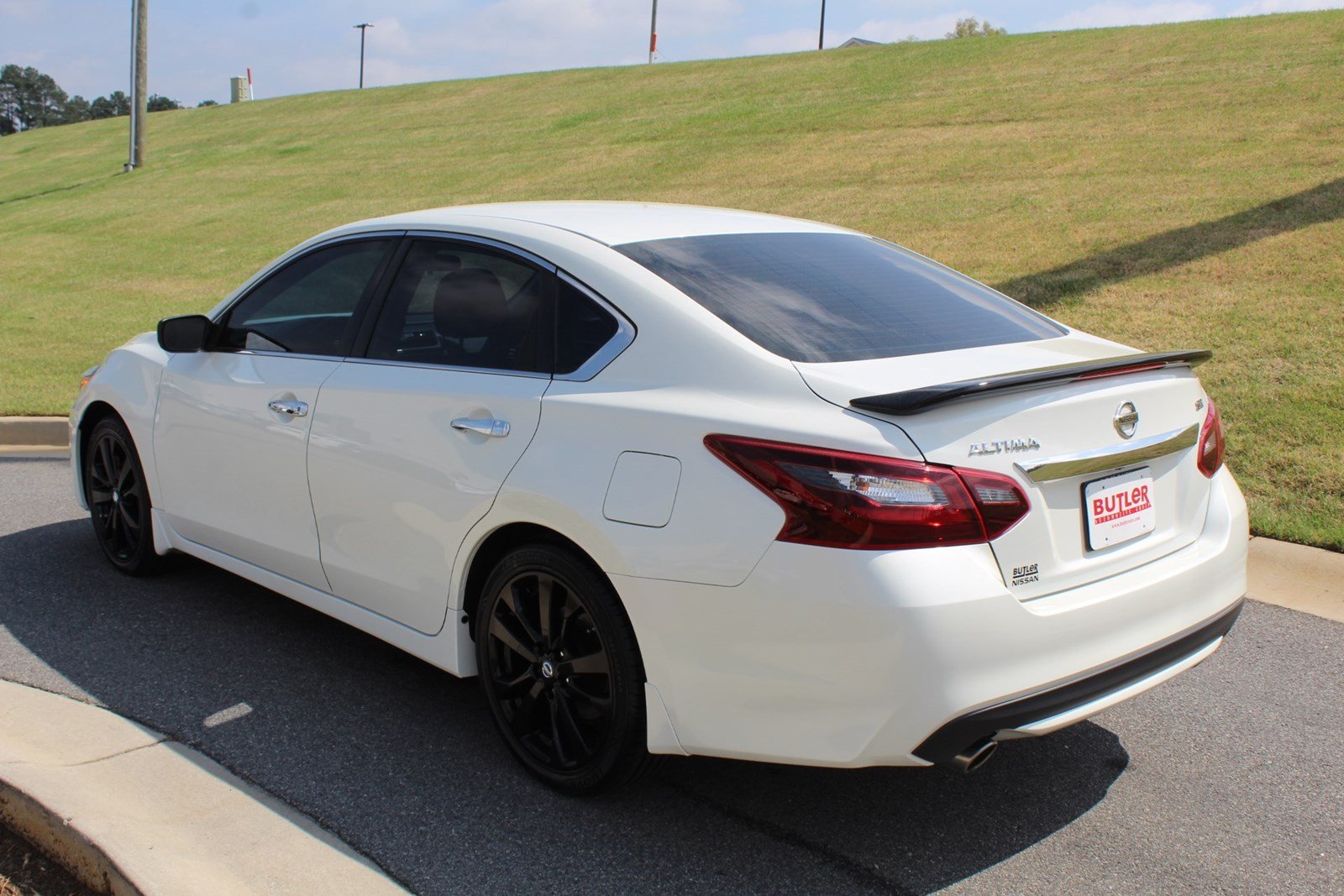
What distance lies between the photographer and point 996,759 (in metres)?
3.64

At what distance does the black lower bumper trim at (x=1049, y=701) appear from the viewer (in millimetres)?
2668

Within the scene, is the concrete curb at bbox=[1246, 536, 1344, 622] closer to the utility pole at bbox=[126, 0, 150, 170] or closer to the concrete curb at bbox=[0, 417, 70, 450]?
the concrete curb at bbox=[0, 417, 70, 450]

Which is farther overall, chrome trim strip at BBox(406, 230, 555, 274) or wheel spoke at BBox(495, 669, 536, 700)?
chrome trim strip at BBox(406, 230, 555, 274)

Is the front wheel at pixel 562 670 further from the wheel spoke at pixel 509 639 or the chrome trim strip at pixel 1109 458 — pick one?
the chrome trim strip at pixel 1109 458

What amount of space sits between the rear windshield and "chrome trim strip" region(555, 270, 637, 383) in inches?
6.8

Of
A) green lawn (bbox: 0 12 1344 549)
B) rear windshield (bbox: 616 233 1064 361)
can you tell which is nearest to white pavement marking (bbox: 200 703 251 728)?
rear windshield (bbox: 616 233 1064 361)

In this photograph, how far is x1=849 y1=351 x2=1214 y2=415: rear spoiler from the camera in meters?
2.70

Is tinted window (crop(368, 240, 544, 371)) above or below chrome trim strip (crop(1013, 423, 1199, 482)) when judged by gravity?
above

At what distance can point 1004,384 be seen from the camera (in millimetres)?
2777

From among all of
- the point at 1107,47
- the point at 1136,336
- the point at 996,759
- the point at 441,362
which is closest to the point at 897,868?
the point at 996,759

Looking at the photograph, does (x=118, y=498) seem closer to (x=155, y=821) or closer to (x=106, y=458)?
(x=106, y=458)

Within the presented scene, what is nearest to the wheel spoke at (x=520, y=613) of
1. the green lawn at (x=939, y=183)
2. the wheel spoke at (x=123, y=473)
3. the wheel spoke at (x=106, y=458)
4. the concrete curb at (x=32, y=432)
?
the wheel spoke at (x=123, y=473)

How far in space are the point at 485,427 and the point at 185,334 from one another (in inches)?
73.1

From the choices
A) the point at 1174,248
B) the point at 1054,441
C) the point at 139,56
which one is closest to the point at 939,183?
the point at 1174,248
